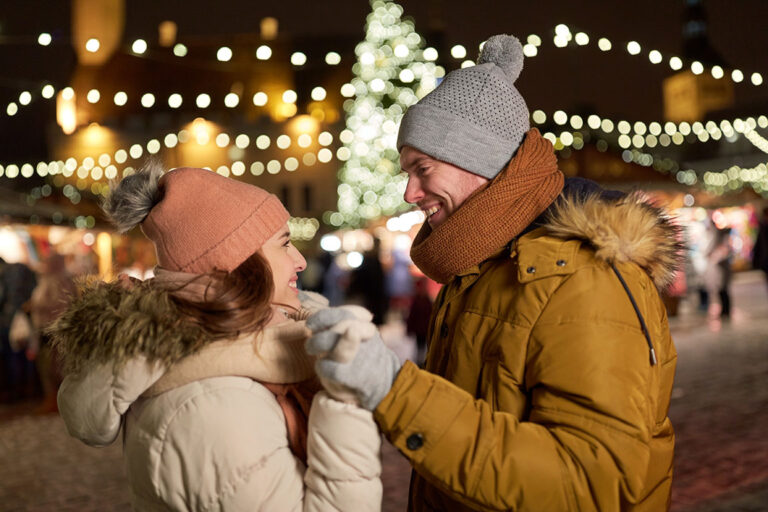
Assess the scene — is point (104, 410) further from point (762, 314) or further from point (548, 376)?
point (762, 314)

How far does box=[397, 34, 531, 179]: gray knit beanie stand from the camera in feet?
7.15

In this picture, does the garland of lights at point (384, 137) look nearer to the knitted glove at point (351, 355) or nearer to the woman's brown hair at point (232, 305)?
the woman's brown hair at point (232, 305)

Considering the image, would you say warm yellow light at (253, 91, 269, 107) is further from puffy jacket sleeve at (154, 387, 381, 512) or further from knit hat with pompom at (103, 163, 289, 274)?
puffy jacket sleeve at (154, 387, 381, 512)

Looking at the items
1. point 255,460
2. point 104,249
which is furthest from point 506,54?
point 104,249

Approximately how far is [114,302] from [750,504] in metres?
4.48

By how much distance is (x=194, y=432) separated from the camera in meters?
1.74

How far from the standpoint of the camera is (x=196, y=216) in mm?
1992

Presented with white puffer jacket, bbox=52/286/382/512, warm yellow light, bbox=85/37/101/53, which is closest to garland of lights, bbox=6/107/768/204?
warm yellow light, bbox=85/37/101/53

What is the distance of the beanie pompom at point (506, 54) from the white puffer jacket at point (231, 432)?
3.50 feet

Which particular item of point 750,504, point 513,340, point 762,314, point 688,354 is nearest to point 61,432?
point 750,504

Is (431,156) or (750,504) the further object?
(750,504)

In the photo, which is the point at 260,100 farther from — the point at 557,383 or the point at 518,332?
the point at 557,383

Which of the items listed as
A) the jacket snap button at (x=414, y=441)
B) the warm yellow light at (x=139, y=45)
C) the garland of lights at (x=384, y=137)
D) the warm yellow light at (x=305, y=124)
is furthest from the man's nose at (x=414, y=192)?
the warm yellow light at (x=305, y=124)

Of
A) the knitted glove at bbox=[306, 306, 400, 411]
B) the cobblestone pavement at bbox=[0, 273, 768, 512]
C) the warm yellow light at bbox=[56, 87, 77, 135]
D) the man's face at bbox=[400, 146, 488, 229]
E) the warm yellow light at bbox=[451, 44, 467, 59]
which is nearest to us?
the knitted glove at bbox=[306, 306, 400, 411]
